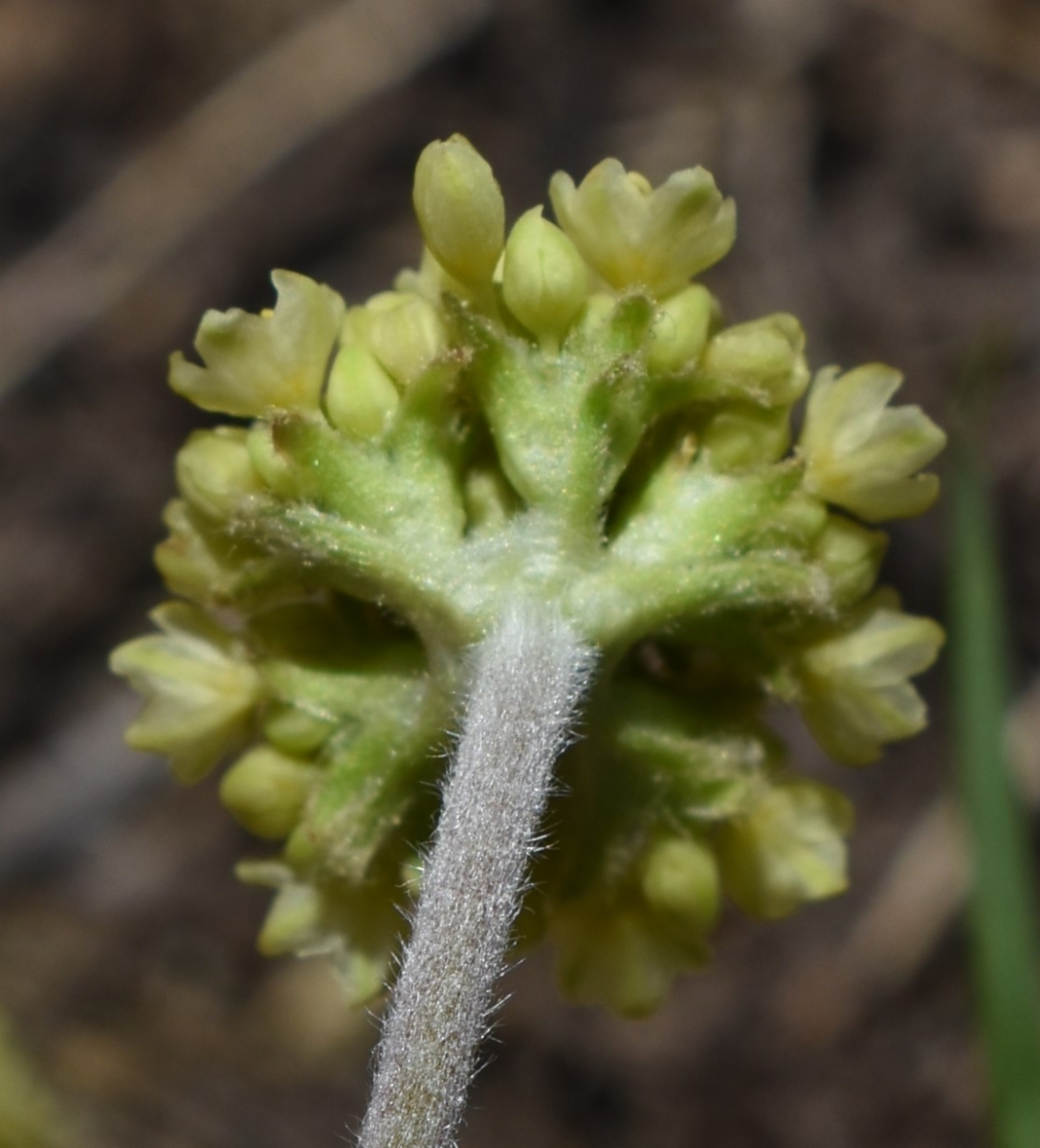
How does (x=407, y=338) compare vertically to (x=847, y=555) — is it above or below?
above

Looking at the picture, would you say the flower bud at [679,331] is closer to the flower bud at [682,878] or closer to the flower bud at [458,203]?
the flower bud at [458,203]

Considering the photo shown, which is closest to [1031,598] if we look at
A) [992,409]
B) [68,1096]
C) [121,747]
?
[992,409]

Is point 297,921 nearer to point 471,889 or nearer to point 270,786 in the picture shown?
point 270,786

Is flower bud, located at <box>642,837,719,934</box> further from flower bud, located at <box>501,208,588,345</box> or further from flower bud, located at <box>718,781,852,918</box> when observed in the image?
flower bud, located at <box>501,208,588,345</box>

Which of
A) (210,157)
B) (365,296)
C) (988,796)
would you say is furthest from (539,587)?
(210,157)

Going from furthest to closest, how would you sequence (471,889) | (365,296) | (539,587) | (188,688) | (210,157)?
(210,157), (365,296), (188,688), (539,587), (471,889)

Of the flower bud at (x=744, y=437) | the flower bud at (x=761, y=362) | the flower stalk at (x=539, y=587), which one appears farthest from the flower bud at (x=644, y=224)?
the flower bud at (x=744, y=437)

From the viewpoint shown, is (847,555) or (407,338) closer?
(407,338)
